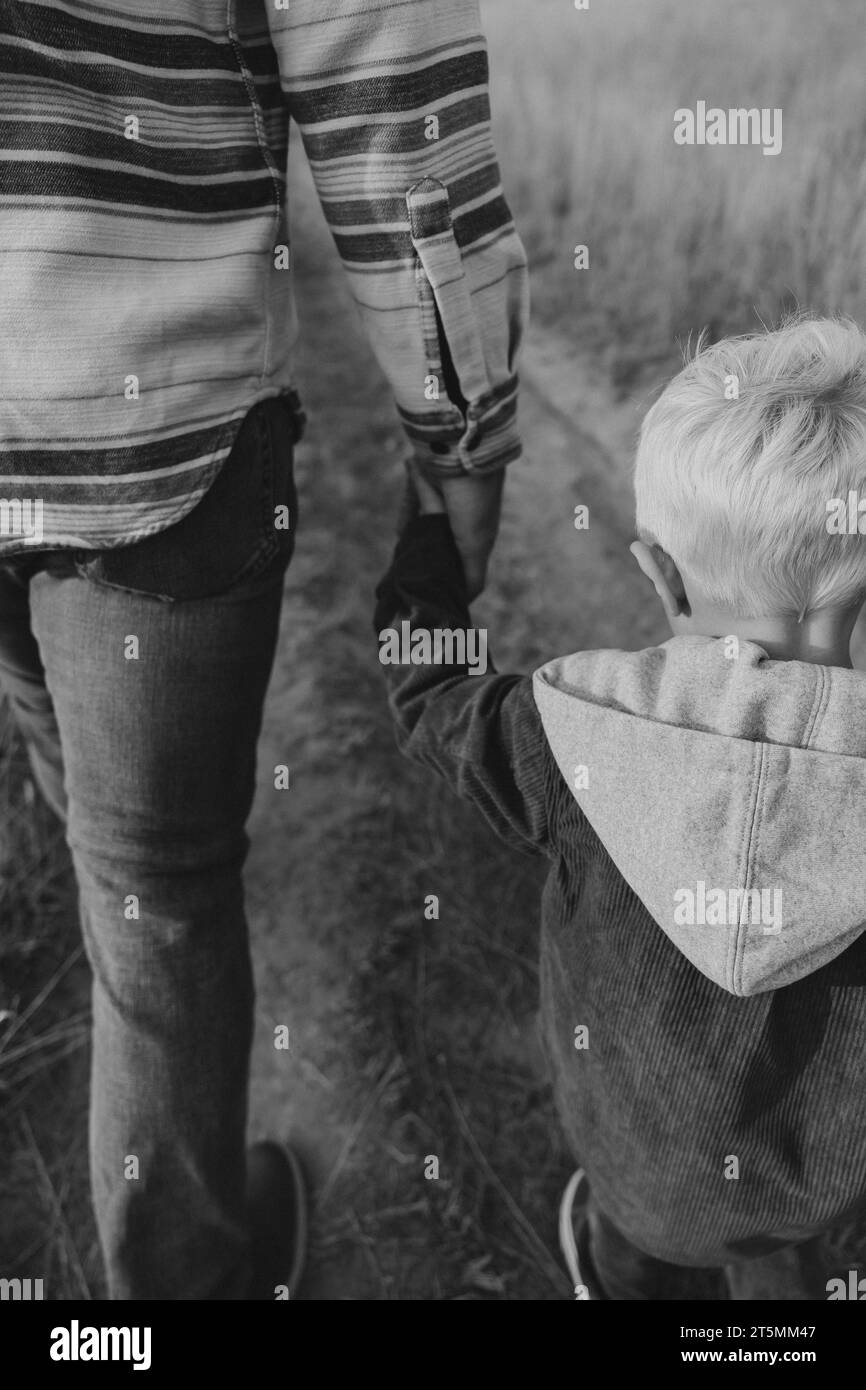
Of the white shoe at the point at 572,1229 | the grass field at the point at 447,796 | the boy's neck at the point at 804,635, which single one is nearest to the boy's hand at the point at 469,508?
the boy's neck at the point at 804,635

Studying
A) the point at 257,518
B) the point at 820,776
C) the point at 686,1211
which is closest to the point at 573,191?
the point at 257,518

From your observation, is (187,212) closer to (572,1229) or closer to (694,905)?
(694,905)

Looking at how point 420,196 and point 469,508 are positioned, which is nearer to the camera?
point 420,196

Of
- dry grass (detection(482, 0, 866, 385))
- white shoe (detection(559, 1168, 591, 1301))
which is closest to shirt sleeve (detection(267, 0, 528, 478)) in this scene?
dry grass (detection(482, 0, 866, 385))

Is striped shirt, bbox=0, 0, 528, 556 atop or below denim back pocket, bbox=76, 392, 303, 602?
atop

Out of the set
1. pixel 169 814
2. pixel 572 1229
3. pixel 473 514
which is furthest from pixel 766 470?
pixel 572 1229

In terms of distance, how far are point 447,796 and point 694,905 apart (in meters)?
1.11

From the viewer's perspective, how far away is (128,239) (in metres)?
0.99

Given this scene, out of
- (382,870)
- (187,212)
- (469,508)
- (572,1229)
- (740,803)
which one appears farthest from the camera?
(382,870)

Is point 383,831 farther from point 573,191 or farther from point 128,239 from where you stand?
point 573,191

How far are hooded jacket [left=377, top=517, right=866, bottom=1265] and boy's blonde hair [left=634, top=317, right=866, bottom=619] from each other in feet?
0.30

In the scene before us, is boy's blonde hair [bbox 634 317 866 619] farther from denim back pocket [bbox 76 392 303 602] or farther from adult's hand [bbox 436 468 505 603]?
denim back pocket [bbox 76 392 303 602]

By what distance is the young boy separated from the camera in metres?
0.93

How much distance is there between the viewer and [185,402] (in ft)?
3.42
